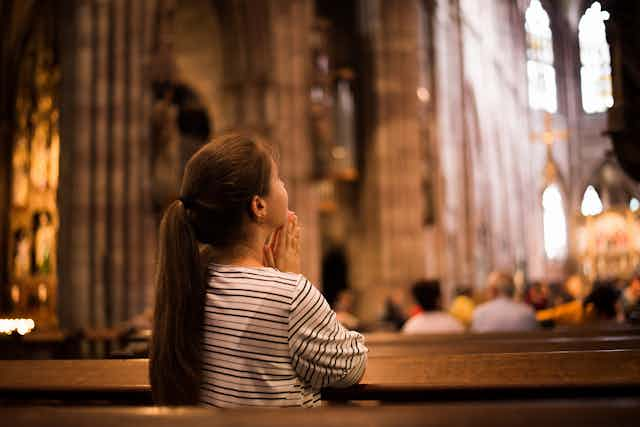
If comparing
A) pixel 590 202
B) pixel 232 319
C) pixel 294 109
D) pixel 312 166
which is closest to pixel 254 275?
pixel 232 319

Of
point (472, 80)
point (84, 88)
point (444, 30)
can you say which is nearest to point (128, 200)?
point (84, 88)

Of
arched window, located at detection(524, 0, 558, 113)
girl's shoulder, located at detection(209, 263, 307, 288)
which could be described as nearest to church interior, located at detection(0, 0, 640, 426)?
girl's shoulder, located at detection(209, 263, 307, 288)

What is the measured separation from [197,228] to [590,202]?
117ft

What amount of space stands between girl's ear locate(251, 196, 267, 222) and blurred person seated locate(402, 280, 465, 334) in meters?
4.48

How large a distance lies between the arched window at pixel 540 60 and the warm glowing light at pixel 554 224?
3.76 m

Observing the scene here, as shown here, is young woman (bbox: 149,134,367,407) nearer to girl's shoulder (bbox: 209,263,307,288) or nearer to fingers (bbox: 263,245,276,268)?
girl's shoulder (bbox: 209,263,307,288)

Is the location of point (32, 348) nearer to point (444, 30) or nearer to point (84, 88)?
point (84, 88)

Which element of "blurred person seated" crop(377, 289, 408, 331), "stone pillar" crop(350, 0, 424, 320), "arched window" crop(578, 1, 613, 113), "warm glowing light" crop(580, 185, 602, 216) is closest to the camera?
"blurred person seated" crop(377, 289, 408, 331)

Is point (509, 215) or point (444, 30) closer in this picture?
point (444, 30)

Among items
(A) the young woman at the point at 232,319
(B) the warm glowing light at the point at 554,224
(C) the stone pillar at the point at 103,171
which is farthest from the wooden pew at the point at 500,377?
(B) the warm glowing light at the point at 554,224

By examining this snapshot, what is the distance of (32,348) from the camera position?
702 centimetres

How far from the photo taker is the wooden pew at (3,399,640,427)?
1.02 m

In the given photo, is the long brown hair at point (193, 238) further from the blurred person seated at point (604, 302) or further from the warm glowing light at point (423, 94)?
the warm glowing light at point (423, 94)

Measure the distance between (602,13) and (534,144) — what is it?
30406 millimetres
